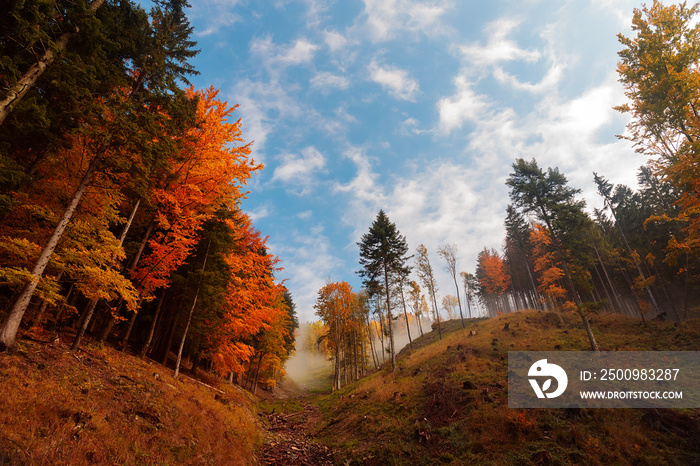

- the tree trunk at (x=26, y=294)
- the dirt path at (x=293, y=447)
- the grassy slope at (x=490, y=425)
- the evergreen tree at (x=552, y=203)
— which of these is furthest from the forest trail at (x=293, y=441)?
the evergreen tree at (x=552, y=203)

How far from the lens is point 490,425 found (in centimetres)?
982

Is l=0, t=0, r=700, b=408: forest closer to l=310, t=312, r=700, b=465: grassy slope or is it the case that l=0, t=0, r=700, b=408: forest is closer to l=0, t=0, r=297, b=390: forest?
l=0, t=0, r=297, b=390: forest

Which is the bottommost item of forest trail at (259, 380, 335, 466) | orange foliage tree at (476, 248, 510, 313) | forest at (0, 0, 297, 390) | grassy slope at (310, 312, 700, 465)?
forest trail at (259, 380, 335, 466)

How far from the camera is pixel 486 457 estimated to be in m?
8.41

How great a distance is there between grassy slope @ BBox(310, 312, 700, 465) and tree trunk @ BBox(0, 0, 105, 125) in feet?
53.6

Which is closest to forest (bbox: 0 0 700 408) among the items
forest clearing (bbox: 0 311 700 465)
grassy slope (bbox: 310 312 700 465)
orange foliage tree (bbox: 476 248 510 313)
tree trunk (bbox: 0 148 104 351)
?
tree trunk (bbox: 0 148 104 351)

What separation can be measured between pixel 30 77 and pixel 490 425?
19.9m

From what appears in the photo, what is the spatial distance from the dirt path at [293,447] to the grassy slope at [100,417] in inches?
37.5

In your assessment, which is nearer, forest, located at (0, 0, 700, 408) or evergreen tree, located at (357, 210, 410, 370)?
forest, located at (0, 0, 700, 408)

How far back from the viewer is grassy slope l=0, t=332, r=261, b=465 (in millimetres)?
4809

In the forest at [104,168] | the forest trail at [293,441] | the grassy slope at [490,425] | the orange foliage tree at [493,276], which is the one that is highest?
the orange foliage tree at [493,276]

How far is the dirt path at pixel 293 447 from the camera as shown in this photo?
10.1m

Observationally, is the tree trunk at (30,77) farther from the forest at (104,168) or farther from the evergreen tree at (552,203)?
the evergreen tree at (552,203)

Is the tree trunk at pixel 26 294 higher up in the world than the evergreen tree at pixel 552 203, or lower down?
lower down
